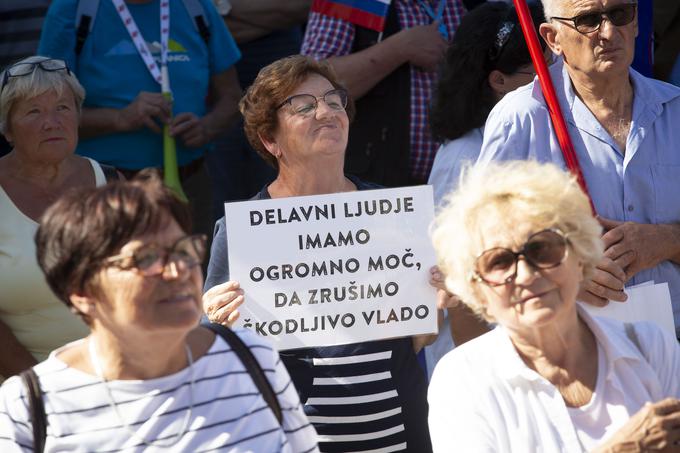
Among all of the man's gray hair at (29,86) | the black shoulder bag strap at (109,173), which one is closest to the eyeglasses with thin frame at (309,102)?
the black shoulder bag strap at (109,173)

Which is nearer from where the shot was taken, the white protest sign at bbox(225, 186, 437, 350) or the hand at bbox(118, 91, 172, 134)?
the white protest sign at bbox(225, 186, 437, 350)

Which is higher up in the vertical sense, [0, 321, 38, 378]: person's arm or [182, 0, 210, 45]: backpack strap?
[182, 0, 210, 45]: backpack strap

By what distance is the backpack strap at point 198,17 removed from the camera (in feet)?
20.2

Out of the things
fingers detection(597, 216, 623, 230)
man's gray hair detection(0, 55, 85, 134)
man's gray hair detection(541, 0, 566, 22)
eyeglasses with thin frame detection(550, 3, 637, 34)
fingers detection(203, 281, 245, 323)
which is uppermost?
man's gray hair detection(541, 0, 566, 22)

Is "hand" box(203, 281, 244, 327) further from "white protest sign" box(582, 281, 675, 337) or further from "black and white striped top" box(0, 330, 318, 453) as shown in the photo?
"white protest sign" box(582, 281, 675, 337)

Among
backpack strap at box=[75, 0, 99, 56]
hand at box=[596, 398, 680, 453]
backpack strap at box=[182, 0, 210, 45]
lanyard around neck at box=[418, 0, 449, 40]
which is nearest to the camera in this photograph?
hand at box=[596, 398, 680, 453]

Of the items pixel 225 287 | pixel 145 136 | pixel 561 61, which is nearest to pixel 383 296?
pixel 225 287

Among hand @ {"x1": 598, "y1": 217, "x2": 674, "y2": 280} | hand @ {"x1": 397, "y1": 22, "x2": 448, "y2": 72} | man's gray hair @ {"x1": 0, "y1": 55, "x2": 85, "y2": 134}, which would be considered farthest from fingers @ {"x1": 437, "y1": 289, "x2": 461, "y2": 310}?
hand @ {"x1": 397, "y1": 22, "x2": 448, "y2": 72}

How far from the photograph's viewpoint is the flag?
5652mm

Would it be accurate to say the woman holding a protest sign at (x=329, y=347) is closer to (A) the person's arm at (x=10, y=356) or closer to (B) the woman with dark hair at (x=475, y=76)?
(B) the woman with dark hair at (x=475, y=76)

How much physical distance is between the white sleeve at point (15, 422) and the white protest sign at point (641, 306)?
1.87m

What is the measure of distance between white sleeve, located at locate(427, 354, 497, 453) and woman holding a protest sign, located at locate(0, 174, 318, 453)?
1.39 feet

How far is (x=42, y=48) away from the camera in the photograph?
230 inches

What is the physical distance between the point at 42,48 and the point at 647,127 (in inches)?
122
